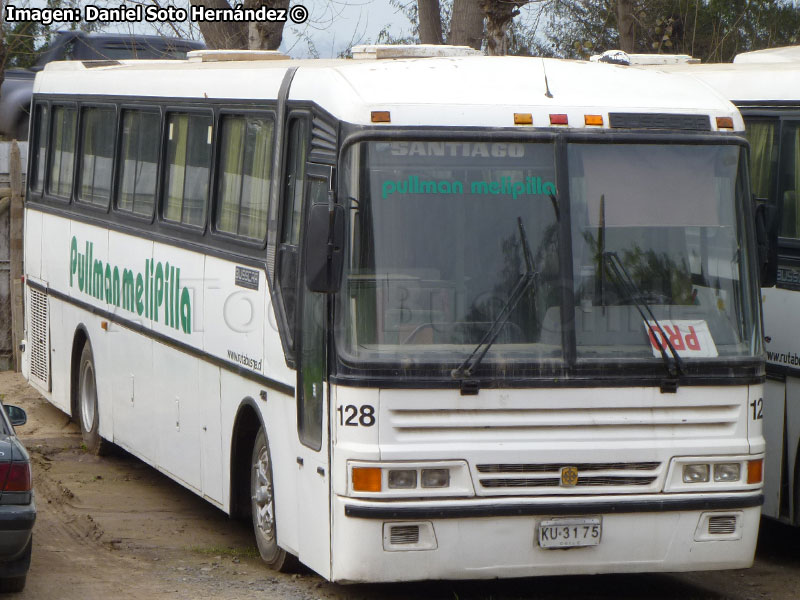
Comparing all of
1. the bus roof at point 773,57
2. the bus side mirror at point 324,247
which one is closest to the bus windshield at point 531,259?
the bus side mirror at point 324,247

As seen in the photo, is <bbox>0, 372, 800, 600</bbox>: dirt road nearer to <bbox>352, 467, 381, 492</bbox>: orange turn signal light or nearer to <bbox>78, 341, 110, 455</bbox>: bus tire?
<bbox>78, 341, 110, 455</bbox>: bus tire

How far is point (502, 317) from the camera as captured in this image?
7059 mm

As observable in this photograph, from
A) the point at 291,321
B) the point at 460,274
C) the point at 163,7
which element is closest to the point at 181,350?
the point at 291,321

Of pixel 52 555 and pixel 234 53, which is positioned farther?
pixel 234 53

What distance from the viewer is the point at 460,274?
708 cm

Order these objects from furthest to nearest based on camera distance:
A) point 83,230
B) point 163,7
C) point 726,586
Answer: point 163,7 → point 83,230 → point 726,586

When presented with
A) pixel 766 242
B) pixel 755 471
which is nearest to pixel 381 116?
pixel 766 242

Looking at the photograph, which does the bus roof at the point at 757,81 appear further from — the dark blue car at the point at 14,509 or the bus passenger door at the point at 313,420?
the dark blue car at the point at 14,509

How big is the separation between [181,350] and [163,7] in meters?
10.9

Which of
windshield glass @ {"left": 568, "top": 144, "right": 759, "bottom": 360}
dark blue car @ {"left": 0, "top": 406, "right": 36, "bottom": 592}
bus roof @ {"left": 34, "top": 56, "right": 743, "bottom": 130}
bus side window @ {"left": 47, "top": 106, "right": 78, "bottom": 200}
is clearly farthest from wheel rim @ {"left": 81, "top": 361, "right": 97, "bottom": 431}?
windshield glass @ {"left": 568, "top": 144, "right": 759, "bottom": 360}

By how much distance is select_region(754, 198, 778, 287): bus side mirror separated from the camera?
7.61m

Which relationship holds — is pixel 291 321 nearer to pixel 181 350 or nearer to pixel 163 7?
pixel 181 350

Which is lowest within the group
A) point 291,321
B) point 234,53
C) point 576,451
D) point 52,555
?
point 52,555

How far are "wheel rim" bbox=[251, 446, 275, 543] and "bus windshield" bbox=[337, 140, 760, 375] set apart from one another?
5.70ft
